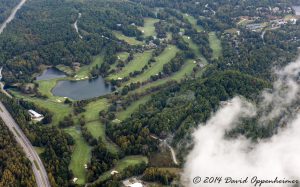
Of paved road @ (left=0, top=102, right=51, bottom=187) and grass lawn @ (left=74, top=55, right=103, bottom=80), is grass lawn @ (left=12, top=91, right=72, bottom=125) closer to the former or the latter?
paved road @ (left=0, top=102, right=51, bottom=187)

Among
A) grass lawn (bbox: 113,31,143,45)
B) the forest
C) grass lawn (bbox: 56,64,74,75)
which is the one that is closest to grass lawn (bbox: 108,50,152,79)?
the forest

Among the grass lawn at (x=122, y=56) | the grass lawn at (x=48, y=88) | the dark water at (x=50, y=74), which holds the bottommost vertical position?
the dark water at (x=50, y=74)

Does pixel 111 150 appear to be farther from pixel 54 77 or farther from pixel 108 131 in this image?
pixel 54 77

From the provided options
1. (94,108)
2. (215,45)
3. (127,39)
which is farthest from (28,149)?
(215,45)

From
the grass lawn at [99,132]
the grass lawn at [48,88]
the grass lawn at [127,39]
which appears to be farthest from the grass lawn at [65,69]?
the grass lawn at [99,132]

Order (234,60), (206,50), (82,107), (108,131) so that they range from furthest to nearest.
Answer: (206,50) < (234,60) < (82,107) < (108,131)

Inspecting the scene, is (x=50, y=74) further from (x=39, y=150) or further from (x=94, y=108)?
(x=39, y=150)

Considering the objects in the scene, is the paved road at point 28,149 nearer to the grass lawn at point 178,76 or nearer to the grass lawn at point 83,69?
the grass lawn at point 83,69

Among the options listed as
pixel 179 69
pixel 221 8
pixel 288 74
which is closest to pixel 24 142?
pixel 179 69
